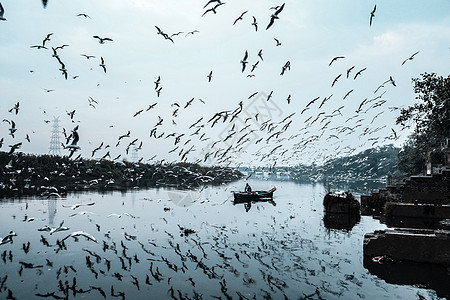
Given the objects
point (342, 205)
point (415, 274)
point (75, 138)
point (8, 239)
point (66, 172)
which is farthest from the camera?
point (66, 172)

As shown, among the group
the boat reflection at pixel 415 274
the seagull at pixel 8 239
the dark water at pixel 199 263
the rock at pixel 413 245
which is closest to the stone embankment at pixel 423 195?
the dark water at pixel 199 263

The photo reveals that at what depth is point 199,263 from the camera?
1350 centimetres

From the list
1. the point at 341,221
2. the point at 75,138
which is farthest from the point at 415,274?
the point at 75,138

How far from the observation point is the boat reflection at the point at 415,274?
33.9 ft

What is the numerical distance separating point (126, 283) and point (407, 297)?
893cm

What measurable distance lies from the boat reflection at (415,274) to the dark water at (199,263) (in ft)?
0.36

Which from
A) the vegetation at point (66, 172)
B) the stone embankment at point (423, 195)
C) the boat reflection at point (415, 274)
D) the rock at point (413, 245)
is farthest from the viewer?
the vegetation at point (66, 172)

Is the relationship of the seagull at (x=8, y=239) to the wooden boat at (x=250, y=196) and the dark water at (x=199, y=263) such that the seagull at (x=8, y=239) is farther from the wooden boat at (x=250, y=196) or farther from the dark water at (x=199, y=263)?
the wooden boat at (x=250, y=196)

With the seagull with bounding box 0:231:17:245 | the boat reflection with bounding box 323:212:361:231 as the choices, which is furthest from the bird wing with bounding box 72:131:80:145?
the boat reflection with bounding box 323:212:361:231

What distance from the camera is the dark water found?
34.2 feet

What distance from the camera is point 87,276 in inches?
472

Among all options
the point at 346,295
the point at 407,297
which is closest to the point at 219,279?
the point at 346,295

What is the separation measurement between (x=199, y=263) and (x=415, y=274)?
7.93 meters

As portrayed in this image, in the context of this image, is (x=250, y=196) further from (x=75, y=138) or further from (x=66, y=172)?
(x=66, y=172)
